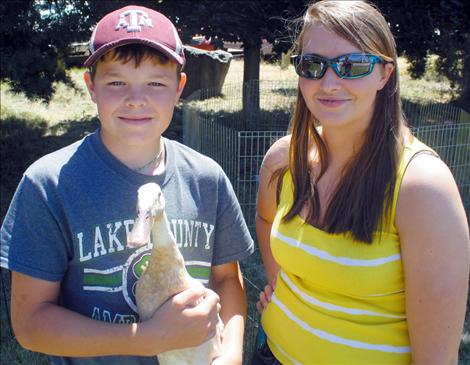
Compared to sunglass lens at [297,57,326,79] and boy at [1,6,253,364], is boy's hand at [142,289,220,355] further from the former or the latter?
sunglass lens at [297,57,326,79]

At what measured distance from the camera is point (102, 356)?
57.8 inches

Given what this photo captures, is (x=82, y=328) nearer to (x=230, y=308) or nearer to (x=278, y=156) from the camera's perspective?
(x=230, y=308)

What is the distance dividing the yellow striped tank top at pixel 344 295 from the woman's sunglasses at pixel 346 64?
267 millimetres

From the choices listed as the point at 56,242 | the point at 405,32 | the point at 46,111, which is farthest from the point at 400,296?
the point at 46,111

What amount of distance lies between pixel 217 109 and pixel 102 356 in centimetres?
945

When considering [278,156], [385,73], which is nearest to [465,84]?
[278,156]

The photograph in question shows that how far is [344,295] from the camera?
5.34 ft

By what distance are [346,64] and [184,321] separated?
897 millimetres

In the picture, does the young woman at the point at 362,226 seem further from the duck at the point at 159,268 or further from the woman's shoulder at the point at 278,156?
the duck at the point at 159,268

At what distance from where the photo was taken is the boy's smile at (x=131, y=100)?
4.73ft

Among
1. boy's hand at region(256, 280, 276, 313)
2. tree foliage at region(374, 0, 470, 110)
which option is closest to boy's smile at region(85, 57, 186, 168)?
boy's hand at region(256, 280, 276, 313)

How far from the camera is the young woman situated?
1.47m

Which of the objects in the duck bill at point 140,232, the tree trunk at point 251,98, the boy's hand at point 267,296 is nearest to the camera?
the duck bill at point 140,232

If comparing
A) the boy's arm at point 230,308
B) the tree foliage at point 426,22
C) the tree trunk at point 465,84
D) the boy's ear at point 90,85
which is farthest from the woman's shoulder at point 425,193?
the tree trunk at point 465,84
